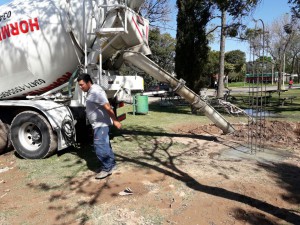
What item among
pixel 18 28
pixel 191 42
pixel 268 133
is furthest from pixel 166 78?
pixel 191 42

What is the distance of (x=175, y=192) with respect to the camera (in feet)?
15.1

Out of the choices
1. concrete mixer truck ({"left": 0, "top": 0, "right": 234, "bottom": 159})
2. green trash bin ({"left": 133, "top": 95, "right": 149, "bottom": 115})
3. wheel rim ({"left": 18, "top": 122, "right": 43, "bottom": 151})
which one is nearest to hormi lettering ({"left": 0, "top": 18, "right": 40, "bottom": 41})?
concrete mixer truck ({"left": 0, "top": 0, "right": 234, "bottom": 159})

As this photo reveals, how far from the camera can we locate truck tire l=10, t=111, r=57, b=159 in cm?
Answer: 635

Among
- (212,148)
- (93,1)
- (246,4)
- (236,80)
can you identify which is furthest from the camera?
(236,80)

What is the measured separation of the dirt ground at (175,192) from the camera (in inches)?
155

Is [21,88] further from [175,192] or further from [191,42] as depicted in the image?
[191,42]

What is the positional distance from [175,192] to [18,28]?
4539 mm

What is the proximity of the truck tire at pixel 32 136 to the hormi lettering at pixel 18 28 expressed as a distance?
1.62m

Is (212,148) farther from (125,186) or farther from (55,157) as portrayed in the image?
(55,157)

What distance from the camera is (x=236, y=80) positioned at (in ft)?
200

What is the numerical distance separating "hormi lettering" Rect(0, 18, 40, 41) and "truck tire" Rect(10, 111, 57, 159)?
5.32 feet

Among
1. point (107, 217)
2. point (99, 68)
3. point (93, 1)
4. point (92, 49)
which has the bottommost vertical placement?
point (107, 217)

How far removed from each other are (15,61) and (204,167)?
4415 mm

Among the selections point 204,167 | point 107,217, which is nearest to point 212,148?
point 204,167
